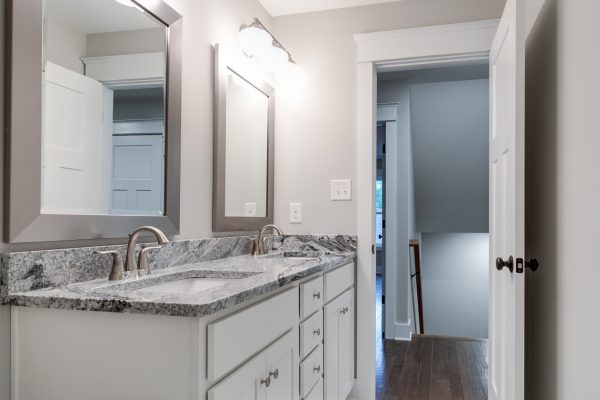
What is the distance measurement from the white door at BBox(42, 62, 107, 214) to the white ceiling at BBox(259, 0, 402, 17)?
1.56 meters

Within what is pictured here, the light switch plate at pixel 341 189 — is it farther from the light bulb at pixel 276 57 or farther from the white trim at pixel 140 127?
the white trim at pixel 140 127

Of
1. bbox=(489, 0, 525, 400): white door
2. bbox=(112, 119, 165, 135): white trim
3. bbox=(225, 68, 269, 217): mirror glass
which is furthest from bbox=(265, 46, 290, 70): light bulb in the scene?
bbox=(489, 0, 525, 400): white door

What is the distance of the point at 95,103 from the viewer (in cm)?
144

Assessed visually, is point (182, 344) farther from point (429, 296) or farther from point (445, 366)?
point (429, 296)

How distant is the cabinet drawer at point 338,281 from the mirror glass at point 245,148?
1.90ft

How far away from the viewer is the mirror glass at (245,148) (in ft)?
7.70

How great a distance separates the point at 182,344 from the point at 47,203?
0.56 m

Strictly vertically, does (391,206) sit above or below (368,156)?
below

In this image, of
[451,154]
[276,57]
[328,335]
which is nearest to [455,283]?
[451,154]

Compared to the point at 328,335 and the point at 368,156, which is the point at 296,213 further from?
the point at 328,335

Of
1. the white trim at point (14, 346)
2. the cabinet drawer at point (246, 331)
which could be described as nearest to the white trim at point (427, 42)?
the cabinet drawer at point (246, 331)

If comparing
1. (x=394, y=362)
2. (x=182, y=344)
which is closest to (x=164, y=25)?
(x=182, y=344)

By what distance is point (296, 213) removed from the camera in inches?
110

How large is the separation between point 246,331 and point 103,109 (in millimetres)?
821
